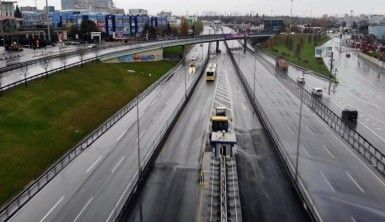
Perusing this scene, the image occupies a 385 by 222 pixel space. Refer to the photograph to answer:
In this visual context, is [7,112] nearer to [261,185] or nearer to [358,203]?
[261,185]

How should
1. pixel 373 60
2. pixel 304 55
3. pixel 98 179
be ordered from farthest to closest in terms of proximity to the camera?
pixel 304 55 < pixel 373 60 < pixel 98 179

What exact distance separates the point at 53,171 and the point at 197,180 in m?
13.1

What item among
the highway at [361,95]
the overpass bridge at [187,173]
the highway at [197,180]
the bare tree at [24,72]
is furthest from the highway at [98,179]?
the highway at [361,95]

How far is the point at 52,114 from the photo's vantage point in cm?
5725

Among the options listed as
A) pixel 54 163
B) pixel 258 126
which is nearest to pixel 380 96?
pixel 258 126

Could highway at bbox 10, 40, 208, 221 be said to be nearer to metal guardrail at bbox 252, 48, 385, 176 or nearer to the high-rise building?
metal guardrail at bbox 252, 48, 385, 176

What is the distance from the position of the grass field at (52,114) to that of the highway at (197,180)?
1138cm

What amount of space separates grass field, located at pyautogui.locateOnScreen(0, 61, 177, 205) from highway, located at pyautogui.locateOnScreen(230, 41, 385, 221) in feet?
76.7

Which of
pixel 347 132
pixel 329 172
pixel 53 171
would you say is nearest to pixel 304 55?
pixel 347 132

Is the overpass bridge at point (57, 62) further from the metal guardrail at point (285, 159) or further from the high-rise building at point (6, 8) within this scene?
the high-rise building at point (6, 8)

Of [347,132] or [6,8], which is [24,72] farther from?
[6,8]

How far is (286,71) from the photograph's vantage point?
110 meters

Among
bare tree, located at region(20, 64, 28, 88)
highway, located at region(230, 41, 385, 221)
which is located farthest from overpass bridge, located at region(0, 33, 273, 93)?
highway, located at region(230, 41, 385, 221)

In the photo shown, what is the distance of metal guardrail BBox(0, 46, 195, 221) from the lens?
110 ft
